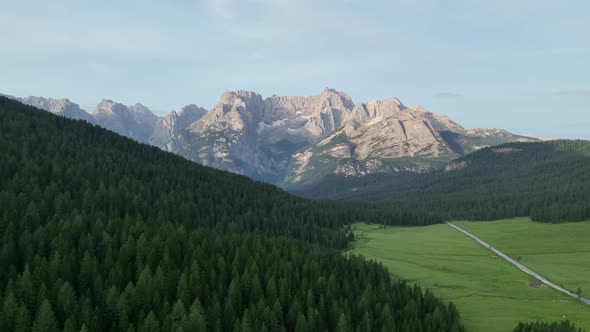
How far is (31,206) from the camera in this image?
406ft

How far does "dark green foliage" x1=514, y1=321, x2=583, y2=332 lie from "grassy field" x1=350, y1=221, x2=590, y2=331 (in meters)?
4.33

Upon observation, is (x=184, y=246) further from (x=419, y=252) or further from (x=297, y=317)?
(x=419, y=252)

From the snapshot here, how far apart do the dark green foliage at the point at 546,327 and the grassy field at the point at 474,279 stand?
433cm

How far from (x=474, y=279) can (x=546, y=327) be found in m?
44.1

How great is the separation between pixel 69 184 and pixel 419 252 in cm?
13888

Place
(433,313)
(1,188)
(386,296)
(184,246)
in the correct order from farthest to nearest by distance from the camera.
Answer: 1. (1,188)
2. (184,246)
3. (386,296)
4. (433,313)

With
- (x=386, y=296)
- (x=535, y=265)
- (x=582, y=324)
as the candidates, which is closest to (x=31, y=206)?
(x=386, y=296)

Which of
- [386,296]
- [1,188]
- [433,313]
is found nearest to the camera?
[433,313]

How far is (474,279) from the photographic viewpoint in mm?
A: 121000

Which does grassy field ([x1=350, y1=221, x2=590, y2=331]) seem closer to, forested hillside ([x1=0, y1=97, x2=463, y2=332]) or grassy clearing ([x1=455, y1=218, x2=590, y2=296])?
grassy clearing ([x1=455, y1=218, x2=590, y2=296])

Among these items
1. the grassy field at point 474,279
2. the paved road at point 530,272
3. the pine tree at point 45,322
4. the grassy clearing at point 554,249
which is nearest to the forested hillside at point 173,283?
the pine tree at point 45,322

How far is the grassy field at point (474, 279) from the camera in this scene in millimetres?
90312

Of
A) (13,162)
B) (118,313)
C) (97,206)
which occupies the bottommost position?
(118,313)

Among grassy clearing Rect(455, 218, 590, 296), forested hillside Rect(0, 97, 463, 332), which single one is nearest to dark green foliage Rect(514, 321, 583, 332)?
forested hillside Rect(0, 97, 463, 332)
